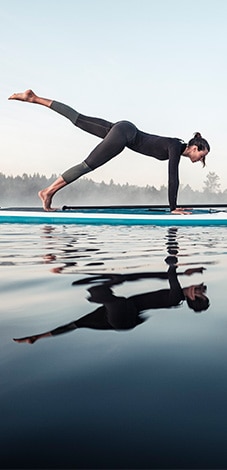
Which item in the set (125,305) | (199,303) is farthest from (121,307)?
(199,303)

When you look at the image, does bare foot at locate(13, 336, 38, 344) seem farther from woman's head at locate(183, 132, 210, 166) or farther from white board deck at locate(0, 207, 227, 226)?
woman's head at locate(183, 132, 210, 166)

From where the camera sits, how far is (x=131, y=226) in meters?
4.90

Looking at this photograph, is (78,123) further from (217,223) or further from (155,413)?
(155,413)

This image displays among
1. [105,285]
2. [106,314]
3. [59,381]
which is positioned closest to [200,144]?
[105,285]

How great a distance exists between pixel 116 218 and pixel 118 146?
2.76 ft

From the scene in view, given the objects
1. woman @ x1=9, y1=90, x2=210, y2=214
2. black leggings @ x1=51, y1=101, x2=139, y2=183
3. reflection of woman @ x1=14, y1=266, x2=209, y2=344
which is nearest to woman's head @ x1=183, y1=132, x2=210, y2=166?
woman @ x1=9, y1=90, x2=210, y2=214

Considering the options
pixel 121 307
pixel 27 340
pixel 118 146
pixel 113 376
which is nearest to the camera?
pixel 113 376

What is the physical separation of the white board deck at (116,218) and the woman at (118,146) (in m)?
A: 0.22

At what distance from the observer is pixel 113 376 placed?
57 cm

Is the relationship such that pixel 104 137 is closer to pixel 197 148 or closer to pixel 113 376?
pixel 197 148

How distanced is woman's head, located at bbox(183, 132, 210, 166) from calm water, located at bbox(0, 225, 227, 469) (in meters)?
3.87

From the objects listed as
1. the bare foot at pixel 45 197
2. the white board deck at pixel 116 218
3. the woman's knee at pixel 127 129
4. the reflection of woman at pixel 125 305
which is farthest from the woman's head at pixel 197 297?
the bare foot at pixel 45 197

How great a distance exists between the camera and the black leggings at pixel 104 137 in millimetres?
4629

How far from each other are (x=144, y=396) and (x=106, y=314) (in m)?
0.39
